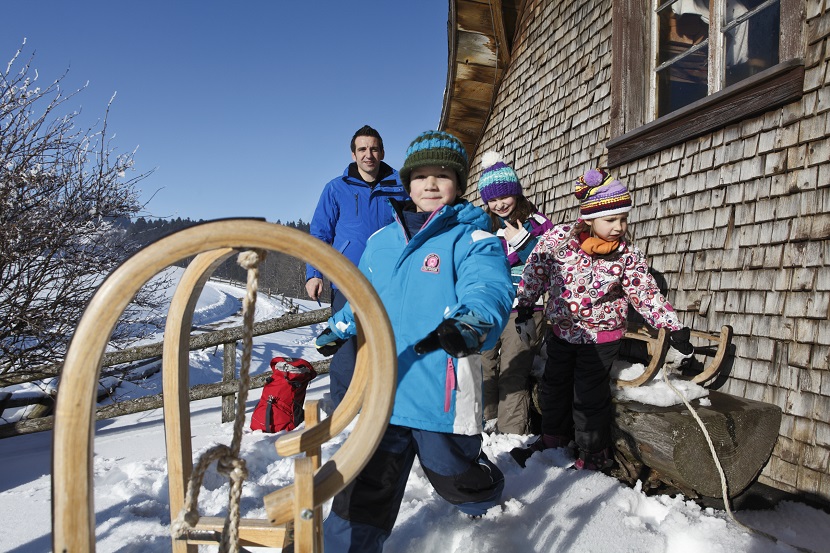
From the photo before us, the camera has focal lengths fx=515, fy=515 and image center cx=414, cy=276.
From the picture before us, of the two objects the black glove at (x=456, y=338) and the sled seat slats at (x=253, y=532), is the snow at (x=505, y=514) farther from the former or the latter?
the black glove at (x=456, y=338)

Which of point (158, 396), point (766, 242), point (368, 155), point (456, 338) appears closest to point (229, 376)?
point (158, 396)

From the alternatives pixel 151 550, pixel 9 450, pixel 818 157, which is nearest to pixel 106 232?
pixel 9 450

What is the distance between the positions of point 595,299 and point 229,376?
3.58 metres

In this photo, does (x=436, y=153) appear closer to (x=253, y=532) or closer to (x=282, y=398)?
(x=253, y=532)

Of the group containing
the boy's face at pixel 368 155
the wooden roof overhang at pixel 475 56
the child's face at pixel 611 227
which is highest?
the wooden roof overhang at pixel 475 56

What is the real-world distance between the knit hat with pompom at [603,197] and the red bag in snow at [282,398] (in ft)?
8.77

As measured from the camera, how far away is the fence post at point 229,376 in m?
4.79

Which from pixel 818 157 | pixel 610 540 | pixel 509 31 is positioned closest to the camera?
pixel 610 540

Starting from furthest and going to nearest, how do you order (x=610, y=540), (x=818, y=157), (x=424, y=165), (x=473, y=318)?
(x=818, y=157), (x=610, y=540), (x=424, y=165), (x=473, y=318)

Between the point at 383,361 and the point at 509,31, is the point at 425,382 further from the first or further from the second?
the point at 509,31

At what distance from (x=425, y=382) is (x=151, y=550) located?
4.71 ft

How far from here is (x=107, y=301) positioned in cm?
87

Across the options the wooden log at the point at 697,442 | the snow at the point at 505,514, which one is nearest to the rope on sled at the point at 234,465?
the snow at the point at 505,514

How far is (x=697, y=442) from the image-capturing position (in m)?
2.46
